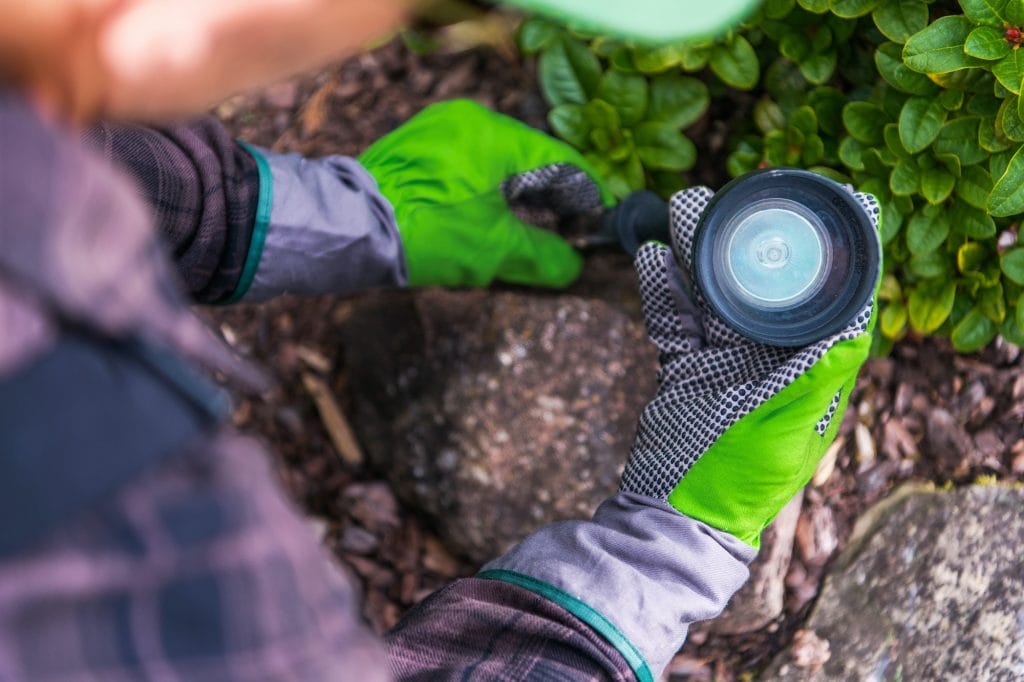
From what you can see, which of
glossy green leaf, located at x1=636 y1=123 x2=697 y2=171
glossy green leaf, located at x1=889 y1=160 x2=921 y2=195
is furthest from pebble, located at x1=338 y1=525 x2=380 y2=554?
glossy green leaf, located at x1=889 y1=160 x2=921 y2=195

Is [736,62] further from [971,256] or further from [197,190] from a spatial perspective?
[197,190]

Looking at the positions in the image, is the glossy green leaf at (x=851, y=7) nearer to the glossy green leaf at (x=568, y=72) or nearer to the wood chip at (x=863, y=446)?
the glossy green leaf at (x=568, y=72)

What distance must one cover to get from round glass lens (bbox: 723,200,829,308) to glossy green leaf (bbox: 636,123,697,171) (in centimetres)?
34

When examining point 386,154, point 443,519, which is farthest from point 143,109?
point 443,519

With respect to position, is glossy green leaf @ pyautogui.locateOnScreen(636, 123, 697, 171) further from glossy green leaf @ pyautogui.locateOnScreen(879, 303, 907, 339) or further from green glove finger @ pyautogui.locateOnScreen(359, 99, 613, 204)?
glossy green leaf @ pyautogui.locateOnScreen(879, 303, 907, 339)

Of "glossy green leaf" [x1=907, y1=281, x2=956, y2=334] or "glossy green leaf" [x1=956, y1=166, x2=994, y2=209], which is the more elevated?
"glossy green leaf" [x1=956, y1=166, x2=994, y2=209]

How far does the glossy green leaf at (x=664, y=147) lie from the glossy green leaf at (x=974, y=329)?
1.54ft

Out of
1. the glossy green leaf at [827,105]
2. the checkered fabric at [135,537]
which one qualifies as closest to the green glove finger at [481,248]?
the glossy green leaf at [827,105]

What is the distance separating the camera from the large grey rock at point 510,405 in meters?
1.39

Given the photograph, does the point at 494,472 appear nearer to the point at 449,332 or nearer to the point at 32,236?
the point at 449,332

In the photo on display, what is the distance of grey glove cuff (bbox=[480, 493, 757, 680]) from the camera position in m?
0.95

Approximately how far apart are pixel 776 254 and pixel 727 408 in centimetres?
20

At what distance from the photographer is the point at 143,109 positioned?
532mm

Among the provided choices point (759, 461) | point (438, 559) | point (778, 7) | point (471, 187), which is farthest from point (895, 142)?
point (438, 559)
